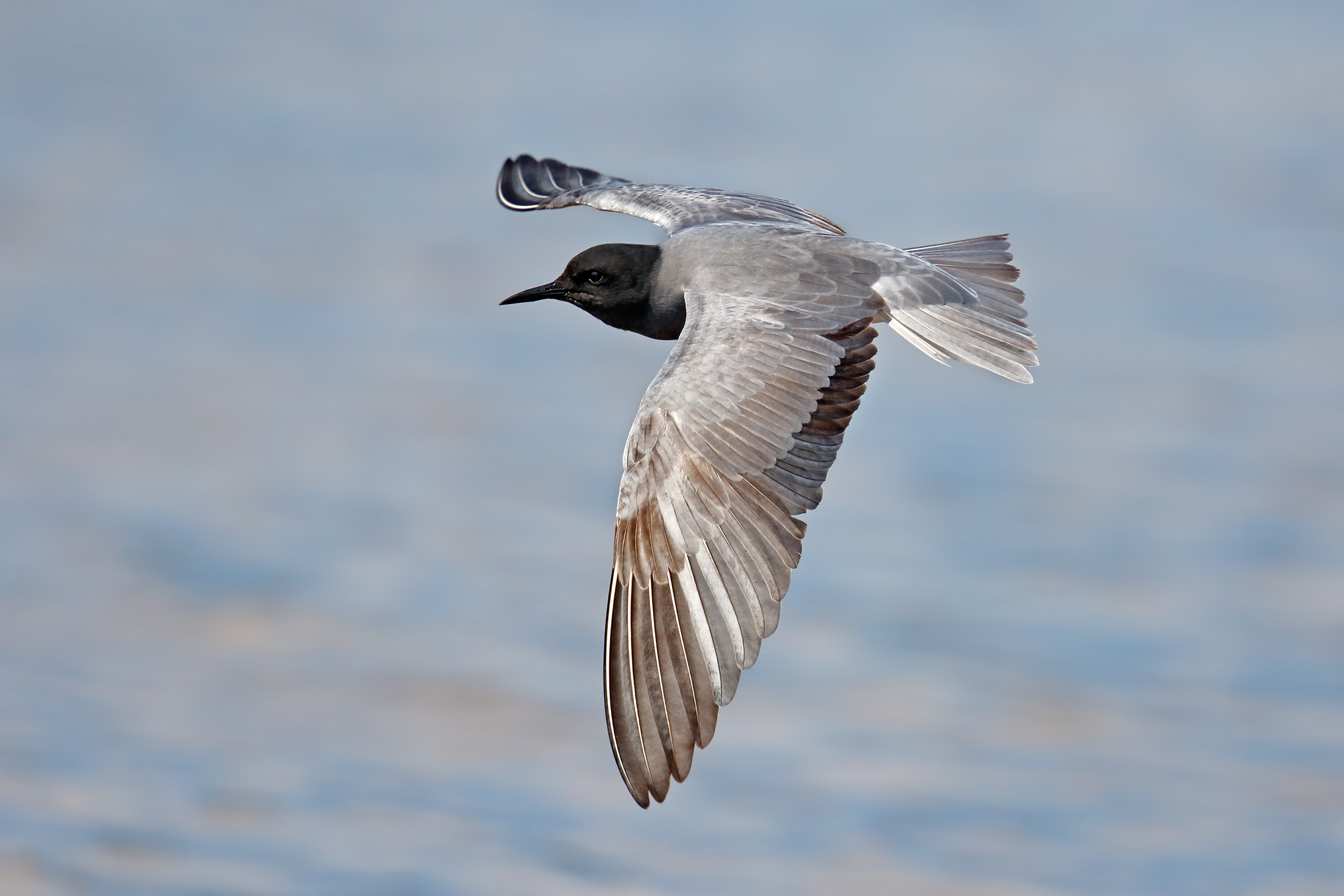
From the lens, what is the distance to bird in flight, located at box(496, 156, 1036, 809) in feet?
19.7

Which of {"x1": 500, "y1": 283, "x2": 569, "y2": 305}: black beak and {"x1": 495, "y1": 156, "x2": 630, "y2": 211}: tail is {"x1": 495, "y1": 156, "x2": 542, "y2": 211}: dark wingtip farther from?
{"x1": 500, "y1": 283, "x2": 569, "y2": 305}: black beak

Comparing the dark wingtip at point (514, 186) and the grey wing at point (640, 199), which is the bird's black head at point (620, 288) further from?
the dark wingtip at point (514, 186)

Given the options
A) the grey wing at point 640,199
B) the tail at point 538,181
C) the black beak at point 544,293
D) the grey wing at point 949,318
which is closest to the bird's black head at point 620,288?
the black beak at point 544,293

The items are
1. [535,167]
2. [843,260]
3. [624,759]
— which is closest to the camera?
[624,759]

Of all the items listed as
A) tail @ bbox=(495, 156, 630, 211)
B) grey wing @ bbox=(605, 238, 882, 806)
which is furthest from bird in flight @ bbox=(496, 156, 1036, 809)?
tail @ bbox=(495, 156, 630, 211)

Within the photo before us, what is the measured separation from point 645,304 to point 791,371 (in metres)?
1.31

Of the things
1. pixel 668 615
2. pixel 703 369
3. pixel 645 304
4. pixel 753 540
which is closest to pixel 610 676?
pixel 668 615

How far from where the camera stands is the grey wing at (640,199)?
847cm

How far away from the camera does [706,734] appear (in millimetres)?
5938

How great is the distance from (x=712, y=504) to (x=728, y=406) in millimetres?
410

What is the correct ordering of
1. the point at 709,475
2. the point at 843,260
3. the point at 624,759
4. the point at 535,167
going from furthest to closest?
1. the point at 535,167
2. the point at 843,260
3. the point at 709,475
4. the point at 624,759

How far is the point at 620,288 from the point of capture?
7895 mm

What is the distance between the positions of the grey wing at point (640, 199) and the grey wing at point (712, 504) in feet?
4.49

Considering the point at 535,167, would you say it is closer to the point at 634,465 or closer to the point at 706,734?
the point at 634,465
